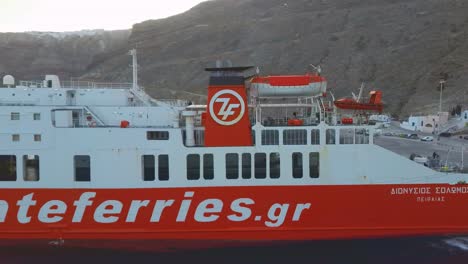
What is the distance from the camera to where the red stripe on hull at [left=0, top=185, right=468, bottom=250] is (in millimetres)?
10508

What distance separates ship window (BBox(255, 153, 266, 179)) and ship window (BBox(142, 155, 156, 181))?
2.58 meters

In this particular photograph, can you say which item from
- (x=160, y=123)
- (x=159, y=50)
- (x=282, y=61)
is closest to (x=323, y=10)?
(x=282, y=61)

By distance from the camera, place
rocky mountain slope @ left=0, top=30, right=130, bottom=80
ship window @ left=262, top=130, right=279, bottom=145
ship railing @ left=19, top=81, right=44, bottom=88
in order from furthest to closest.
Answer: rocky mountain slope @ left=0, top=30, right=130, bottom=80, ship railing @ left=19, top=81, right=44, bottom=88, ship window @ left=262, top=130, right=279, bottom=145

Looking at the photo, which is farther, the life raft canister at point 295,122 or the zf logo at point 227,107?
the life raft canister at point 295,122

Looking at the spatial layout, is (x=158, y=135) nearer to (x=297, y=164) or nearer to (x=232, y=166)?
(x=232, y=166)

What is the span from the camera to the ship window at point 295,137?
10891mm

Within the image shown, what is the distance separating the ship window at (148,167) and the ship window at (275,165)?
296cm

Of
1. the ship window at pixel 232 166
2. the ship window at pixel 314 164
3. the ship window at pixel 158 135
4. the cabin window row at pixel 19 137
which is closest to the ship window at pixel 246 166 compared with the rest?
the ship window at pixel 232 166

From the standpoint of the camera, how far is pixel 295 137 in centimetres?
1091

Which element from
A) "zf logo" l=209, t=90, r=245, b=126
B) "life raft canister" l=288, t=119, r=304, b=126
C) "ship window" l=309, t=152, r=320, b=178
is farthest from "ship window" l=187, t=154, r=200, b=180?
"ship window" l=309, t=152, r=320, b=178

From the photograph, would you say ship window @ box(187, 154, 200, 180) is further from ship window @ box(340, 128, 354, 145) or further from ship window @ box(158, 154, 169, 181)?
ship window @ box(340, 128, 354, 145)

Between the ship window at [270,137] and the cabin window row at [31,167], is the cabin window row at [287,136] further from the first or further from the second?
the cabin window row at [31,167]

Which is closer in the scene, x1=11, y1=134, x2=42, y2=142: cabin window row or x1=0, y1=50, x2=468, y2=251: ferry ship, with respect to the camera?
x1=0, y1=50, x2=468, y2=251: ferry ship

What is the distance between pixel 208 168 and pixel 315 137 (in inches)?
113
